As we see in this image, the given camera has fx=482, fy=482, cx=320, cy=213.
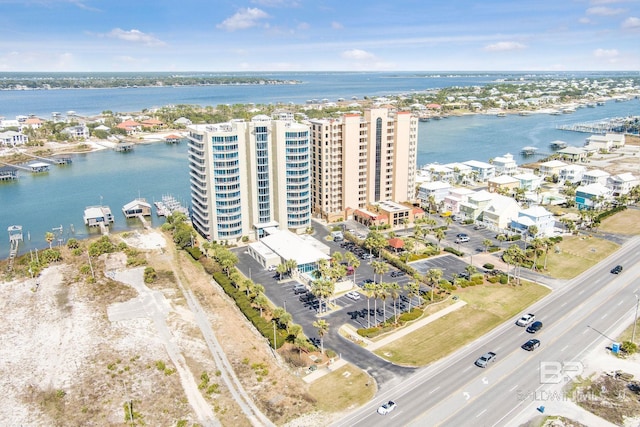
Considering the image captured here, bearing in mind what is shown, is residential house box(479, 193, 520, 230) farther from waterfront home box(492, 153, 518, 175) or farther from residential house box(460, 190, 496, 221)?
waterfront home box(492, 153, 518, 175)

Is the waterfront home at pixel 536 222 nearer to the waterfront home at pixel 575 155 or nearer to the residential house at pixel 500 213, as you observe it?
the residential house at pixel 500 213

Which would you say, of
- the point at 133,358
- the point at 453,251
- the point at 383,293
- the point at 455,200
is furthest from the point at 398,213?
the point at 133,358

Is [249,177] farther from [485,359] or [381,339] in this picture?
[485,359]

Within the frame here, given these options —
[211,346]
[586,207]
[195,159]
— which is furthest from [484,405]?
[586,207]

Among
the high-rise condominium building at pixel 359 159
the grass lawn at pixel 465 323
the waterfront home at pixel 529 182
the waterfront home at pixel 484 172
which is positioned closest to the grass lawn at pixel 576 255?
the grass lawn at pixel 465 323

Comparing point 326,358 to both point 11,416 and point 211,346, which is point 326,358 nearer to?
point 211,346
